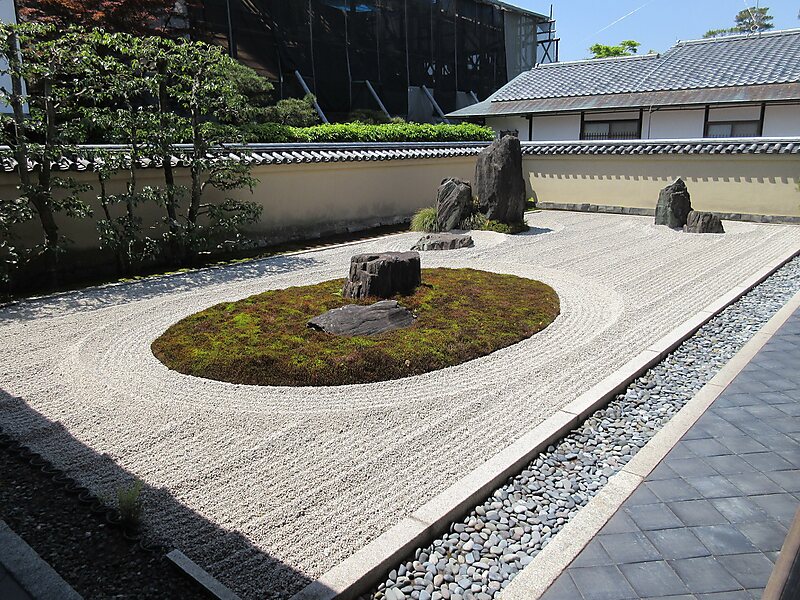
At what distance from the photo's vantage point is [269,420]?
15.3ft

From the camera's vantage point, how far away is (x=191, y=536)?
323 cm

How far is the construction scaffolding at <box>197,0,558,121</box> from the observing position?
80.8ft

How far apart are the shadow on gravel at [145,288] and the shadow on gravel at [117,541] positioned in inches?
168

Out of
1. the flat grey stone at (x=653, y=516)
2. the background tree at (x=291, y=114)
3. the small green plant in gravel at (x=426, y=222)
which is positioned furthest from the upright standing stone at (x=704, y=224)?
the background tree at (x=291, y=114)

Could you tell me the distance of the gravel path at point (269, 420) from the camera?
3.34m

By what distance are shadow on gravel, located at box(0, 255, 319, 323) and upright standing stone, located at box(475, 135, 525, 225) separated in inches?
188

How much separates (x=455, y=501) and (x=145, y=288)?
22.9 ft

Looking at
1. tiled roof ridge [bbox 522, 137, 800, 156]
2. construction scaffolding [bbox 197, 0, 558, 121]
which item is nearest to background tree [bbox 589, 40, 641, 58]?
construction scaffolding [bbox 197, 0, 558, 121]

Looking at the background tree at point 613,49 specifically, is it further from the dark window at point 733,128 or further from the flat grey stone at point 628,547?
the flat grey stone at point 628,547

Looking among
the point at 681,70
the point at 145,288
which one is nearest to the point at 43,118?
the point at 145,288

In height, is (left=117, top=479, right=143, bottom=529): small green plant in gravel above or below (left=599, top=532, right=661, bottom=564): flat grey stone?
above

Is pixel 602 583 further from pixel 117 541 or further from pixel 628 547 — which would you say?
pixel 117 541

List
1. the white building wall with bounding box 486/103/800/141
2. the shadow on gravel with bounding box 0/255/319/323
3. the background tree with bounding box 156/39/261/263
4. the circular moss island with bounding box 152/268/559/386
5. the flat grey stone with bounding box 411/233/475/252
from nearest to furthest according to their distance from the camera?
the circular moss island with bounding box 152/268/559/386
the shadow on gravel with bounding box 0/255/319/323
the background tree with bounding box 156/39/261/263
the flat grey stone with bounding box 411/233/475/252
the white building wall with bounding box 486/103/800/141

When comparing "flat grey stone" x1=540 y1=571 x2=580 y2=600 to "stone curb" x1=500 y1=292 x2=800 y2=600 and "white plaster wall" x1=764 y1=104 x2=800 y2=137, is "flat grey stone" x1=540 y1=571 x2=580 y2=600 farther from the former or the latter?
"white plaster wall" x1=764 y1=104 x2=800 y2=137
